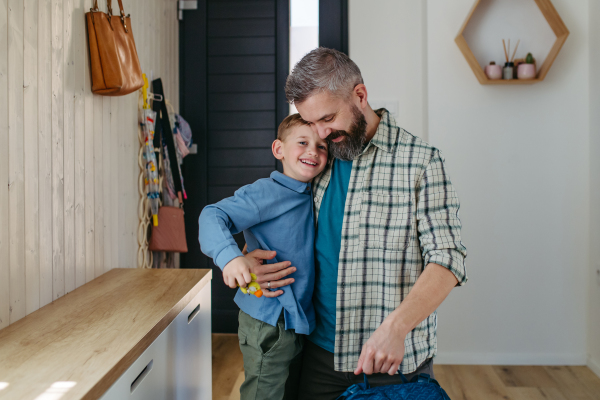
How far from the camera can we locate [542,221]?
9.00 ft

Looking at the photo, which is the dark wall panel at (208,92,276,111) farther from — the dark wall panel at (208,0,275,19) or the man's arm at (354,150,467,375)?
the man's arm at (354,150,467,375)

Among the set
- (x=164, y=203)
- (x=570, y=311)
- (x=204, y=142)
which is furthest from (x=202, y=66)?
(x=570, y=311)

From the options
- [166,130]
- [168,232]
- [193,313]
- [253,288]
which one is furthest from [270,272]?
[166,130]

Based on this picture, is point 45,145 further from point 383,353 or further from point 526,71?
point 526,71

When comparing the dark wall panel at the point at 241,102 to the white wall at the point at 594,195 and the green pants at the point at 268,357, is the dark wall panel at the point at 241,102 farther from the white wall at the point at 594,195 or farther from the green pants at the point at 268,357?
the green pants at the point at 268,357

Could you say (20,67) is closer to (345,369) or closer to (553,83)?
(345,369)

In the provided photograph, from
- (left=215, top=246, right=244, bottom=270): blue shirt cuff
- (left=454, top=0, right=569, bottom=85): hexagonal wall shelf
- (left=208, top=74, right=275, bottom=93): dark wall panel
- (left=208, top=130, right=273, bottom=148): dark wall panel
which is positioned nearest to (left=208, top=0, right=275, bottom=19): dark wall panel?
(left=208, top=74, right=275, bottom=93): dark wall panel

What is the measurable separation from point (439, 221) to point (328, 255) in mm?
308

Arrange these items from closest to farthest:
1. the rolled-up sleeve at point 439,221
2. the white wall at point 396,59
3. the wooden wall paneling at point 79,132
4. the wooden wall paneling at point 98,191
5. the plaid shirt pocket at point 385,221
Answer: the rolled-up sleeve at point 439,221, the plaid shirt pocket at point 385,221, the wooden wall paneling at point 79,132, the wooden wall paneling at point 98,191, the white wall at point 396,59

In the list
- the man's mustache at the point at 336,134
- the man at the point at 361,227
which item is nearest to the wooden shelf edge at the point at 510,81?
the man at the point at 361,227

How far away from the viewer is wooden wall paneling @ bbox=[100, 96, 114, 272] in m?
1.93

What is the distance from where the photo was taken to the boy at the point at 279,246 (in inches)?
48.0

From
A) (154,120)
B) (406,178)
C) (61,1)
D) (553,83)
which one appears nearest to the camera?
(406,178)

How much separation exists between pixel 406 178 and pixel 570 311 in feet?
7.27
